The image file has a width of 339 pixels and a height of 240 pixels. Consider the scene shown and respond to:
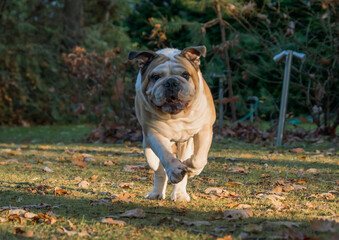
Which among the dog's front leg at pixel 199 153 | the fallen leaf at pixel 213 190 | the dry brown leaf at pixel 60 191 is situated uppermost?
the dog's front leg at pixel 199 153

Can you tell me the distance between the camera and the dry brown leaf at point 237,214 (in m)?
3.21

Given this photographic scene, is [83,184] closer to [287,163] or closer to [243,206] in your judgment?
[243,206]

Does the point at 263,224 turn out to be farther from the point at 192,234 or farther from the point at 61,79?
the point at 61,79

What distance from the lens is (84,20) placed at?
19.6m

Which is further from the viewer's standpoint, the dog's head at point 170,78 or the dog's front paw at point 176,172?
the dog's head at point 170,78

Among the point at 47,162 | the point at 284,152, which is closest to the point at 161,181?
the point at 47,162

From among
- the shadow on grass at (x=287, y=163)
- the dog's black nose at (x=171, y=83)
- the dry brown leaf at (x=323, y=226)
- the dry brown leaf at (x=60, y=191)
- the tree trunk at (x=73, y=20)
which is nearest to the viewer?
the dry brown leaf at (x=323, y=226)

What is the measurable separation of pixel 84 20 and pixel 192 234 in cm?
1800

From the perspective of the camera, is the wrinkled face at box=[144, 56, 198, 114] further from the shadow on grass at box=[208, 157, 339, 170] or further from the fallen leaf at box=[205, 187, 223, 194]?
the shadow on grass at box=[208, 157, 339, 170]

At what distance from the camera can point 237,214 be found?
3.26 metres

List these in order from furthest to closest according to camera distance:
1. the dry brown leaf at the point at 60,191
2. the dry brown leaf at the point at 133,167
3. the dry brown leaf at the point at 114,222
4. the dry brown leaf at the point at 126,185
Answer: the dry brown leaf at the point at 133,167 → the dry brown leaf at the point at 126,185 → the dry brown leaf at the point at 60,191 → the dry brown leaf at the point at 114,222

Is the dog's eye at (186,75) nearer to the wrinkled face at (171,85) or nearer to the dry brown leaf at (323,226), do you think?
the wrinkled face at (171,85)

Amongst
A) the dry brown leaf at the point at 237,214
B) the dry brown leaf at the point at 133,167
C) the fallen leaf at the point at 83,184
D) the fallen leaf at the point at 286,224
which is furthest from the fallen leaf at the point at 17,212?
the dry brown leaf at the point at 133,167

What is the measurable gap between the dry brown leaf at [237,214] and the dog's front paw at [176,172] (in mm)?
430
